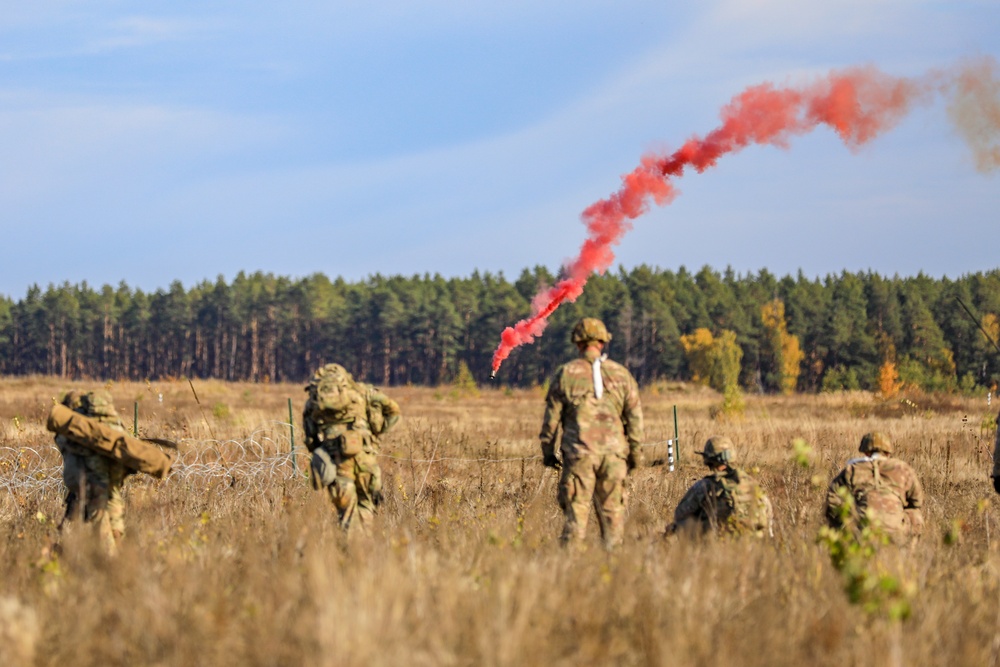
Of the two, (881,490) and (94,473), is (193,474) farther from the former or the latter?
(881,490)

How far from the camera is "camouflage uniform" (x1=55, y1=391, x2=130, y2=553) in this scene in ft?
28.5

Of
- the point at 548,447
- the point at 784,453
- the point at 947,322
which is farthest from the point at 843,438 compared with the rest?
the point at 947,322

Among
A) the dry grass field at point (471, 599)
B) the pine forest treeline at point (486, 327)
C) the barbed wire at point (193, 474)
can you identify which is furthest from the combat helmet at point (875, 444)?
the pine forest treeline at point (486, 327)

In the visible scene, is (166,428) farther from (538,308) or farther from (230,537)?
(230,537)

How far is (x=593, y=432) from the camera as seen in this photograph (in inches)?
330

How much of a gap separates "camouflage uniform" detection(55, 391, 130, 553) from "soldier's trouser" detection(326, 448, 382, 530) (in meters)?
1.65

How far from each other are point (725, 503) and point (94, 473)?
4871mm

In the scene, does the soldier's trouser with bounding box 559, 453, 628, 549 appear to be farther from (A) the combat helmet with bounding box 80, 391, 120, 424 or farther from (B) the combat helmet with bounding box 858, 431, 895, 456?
(A) the combat helmet with bounding box 80, 391, 120, 424

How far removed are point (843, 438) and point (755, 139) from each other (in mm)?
5905

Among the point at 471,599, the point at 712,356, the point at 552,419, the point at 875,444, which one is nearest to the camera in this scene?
the point at 471,599

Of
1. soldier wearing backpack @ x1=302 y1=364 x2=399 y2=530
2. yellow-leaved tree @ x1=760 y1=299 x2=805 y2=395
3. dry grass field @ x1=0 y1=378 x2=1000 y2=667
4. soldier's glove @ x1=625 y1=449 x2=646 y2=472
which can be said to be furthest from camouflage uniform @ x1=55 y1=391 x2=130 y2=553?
yellow-leaved tree @ x1=760 y1=299 x2=805 y2=395

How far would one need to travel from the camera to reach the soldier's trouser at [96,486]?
869cm

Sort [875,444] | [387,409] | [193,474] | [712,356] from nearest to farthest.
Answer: [875,444] < [387,409] < [193,474] < [712,356]

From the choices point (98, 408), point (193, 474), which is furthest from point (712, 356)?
point (98, 408)
